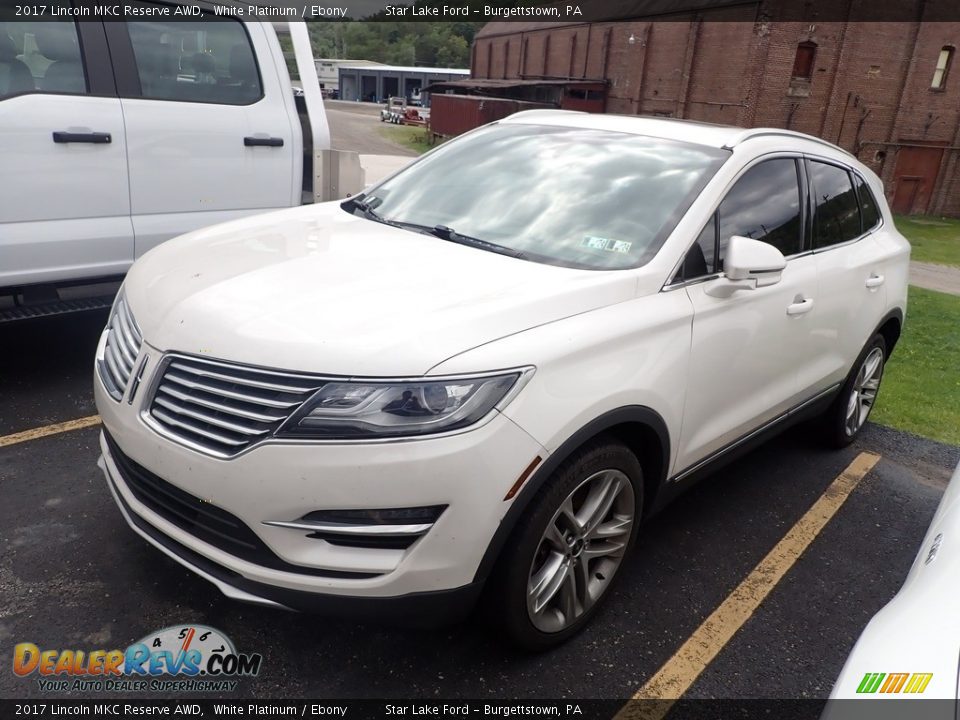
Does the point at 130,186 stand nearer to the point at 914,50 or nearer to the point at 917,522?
the point at 917,522

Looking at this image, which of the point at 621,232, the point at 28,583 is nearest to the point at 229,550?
the point at 28,583

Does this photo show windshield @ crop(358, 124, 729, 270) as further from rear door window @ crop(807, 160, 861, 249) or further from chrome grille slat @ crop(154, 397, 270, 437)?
chrome grille slat @ crop(154, 397, 270, 437)

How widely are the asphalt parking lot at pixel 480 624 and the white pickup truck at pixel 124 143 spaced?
2.88 ft

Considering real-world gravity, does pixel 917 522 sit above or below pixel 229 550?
below

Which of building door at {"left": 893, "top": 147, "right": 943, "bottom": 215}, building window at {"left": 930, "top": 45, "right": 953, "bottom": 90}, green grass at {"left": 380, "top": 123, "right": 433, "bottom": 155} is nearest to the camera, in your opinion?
building window at {"left": 930, "top": 45, "right": 953, "bottom": 90}

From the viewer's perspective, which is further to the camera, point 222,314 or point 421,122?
point 421,122

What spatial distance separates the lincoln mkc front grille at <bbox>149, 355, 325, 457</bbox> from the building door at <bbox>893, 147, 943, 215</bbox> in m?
33.6

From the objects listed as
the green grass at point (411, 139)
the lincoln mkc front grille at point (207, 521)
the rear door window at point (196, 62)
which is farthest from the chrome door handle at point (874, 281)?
the green grass at point (411, 139)

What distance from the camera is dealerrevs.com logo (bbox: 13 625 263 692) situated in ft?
7.81

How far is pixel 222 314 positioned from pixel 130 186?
2.34 meters

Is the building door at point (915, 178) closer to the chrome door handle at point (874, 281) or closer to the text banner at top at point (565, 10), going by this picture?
the text banner at top at point (565, 10)

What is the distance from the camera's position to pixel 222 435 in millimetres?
2129

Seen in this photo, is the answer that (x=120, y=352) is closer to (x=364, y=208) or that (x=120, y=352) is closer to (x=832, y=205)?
(x=364, y=208)

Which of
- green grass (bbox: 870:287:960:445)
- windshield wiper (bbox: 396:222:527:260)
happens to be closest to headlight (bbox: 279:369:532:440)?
windshield wiper (bbox: 396:222:527:260)
